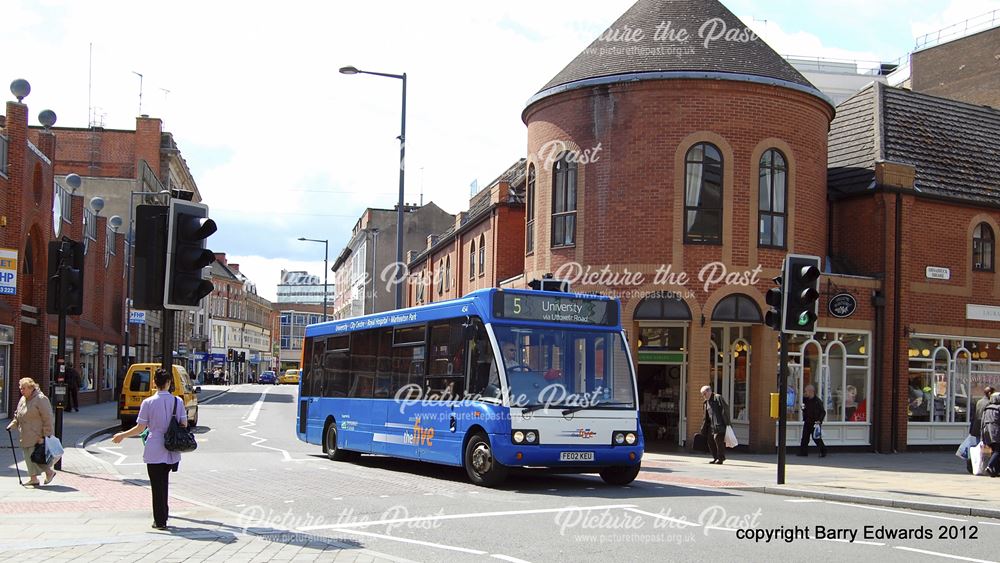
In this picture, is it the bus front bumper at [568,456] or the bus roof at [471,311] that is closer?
the bus front bumper at [568,456]

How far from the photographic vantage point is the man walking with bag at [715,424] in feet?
67.7

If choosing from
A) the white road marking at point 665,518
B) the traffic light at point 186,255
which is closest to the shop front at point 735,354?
the white road marking at point 665,518

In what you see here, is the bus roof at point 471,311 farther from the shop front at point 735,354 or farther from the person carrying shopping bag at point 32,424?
the shop front at point 735,354

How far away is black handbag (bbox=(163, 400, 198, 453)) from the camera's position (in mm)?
10164

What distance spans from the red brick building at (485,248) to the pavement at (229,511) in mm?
10719

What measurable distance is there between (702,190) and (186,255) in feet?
52.3

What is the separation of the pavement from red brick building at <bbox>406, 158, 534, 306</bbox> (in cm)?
1072

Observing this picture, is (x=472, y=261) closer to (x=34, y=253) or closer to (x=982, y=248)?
(x=34, y=253)

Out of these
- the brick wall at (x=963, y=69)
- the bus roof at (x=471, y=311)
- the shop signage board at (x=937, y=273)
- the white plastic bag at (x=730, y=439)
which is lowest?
the white plastic bag at (x=730, y=439)

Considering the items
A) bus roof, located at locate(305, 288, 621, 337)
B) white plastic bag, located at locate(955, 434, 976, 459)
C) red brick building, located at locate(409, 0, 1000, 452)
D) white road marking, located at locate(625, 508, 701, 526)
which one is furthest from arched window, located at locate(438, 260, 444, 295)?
white road marking, located at locate(625, 508, 701, 526)

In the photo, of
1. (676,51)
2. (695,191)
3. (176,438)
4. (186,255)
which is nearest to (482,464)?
(176,438)

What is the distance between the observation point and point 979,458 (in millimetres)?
19250

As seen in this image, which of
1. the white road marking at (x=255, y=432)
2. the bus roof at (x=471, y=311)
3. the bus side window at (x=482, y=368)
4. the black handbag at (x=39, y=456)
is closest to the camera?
the black handbag at (x=39, y=456)

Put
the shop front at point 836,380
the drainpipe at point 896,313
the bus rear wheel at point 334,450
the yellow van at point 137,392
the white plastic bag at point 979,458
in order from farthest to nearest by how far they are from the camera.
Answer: the yellow van at point 137,392, the drainpipe at point 896,313, the shop front at point 836,380, the bus rear wheel at point 334,450, the white plastic bag at point 979,458
